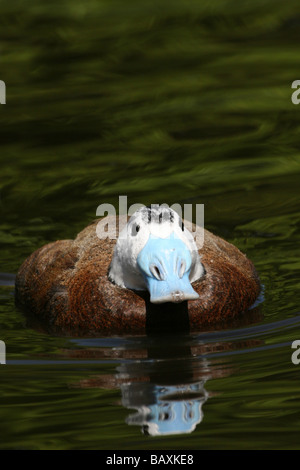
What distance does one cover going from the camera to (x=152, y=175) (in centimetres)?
1617

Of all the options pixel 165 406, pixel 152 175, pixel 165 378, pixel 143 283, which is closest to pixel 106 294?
pixel 143 283

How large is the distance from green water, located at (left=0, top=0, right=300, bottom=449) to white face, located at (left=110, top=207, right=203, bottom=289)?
2.05 ft

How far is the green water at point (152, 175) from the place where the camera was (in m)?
9.34

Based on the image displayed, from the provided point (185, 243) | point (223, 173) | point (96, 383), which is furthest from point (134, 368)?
point (223, 173)

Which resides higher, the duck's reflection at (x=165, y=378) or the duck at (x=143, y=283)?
the duck at (x=143, y=283)

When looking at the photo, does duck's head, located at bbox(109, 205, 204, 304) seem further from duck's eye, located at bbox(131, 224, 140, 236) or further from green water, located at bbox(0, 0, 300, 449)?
green water, located at bbox(0, 0, 300, 449)

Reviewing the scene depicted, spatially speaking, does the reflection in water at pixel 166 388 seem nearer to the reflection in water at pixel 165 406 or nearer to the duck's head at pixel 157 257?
the reflection in water at pixel 165 406

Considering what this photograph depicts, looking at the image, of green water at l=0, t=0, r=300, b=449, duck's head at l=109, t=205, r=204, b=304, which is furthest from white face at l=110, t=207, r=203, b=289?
green water at l=0, t=0, r=300, b=449

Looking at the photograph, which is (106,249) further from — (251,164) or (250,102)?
(250,102)

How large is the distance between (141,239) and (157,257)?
1.48ft

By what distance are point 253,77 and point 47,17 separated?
175 inches

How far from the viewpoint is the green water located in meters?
9.34

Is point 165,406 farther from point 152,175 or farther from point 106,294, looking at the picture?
point 152,175

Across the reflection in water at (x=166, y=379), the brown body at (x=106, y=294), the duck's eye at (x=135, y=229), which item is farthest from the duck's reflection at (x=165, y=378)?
the duck's eye at (x=135, y=229)
